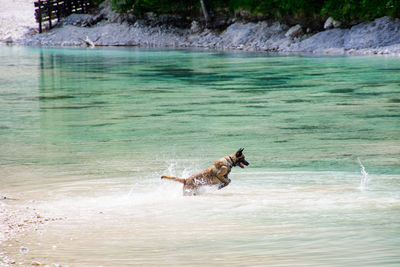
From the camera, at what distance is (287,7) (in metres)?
38.6

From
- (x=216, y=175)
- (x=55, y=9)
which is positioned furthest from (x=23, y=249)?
(x=55, y=9)

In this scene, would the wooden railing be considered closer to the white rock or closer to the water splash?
the white rock

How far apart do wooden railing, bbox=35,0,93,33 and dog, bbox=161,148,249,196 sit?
4178 cm

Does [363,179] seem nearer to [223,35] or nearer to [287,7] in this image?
[287,7]

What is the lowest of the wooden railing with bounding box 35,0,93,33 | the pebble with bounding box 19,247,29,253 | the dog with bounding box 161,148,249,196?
the pebble with bounding box 19,247,29,253

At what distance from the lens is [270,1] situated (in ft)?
130

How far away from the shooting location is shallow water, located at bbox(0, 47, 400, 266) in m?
6.21

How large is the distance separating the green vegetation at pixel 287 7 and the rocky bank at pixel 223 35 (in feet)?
2.01

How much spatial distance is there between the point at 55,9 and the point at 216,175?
→ 4311cm

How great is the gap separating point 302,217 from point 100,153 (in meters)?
4.86

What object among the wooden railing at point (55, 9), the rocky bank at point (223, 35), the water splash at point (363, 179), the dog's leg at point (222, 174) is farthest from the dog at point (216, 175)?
the wooden railing at point (55, 9)

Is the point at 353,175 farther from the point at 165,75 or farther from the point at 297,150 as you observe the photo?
the point at 165,75

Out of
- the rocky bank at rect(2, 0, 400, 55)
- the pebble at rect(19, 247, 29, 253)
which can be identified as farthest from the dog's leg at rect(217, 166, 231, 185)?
the rocky bank at rect(2, 0, 400, 55)

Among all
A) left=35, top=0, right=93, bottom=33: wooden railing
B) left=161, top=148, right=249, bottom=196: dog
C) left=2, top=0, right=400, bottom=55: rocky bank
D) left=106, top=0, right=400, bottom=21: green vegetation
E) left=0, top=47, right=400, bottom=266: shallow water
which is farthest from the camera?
left=35, top=0, right=93, bottom=33: wooden railing
